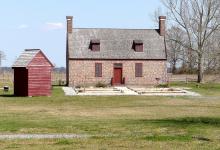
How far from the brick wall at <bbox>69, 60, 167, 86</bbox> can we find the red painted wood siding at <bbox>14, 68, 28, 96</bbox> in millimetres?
16376

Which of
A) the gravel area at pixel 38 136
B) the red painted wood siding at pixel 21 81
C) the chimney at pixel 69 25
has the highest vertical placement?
the chimney at pixel 69 25

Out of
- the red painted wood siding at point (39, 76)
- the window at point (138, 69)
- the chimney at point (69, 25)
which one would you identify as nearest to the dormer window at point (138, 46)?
the window at point (138, 69)

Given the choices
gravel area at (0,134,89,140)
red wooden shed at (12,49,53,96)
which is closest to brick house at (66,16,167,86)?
red wooden shed at (12,49,53,96)

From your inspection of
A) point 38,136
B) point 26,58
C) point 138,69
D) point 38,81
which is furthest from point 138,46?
point 38,136

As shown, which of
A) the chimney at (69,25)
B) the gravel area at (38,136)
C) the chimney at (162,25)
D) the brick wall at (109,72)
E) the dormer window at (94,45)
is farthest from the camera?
the chimney at (162,25)

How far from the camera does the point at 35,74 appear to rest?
1575 inches

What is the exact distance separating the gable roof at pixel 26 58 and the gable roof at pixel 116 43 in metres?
15.9

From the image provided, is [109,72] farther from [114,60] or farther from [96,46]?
[96,46]

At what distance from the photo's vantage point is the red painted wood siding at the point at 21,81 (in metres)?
40.2

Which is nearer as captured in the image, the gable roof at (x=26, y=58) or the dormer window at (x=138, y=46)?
the gable roof at (x=26, y=58)

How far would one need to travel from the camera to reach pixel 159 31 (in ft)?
202

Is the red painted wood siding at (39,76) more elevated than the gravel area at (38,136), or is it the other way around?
the red painted wood siding at (39,76)

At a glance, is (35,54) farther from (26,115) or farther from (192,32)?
(192,32)

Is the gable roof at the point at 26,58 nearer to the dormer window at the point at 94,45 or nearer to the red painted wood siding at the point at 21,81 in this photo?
the red painted wood siding at the point at 21,81
